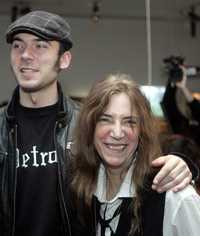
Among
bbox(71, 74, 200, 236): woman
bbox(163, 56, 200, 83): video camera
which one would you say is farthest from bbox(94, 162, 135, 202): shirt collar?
bbox(163, 56, 200, 83): video camera

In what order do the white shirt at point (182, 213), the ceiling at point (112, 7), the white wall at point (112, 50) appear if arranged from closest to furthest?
the white shirt at point (182, 213), the ceiling at point (112, 7), the white wall at point (112, 50)

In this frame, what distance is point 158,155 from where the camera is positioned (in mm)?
1392

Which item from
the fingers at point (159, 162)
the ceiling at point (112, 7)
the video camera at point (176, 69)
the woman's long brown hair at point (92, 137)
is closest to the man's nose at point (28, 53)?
the woman's long brown hair at point (92, 137)

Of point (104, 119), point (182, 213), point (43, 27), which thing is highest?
point (43, 27)

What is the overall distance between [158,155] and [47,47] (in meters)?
0.49

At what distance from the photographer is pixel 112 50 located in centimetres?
495

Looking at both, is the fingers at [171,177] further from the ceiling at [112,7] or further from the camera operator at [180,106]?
the ceiling at [112,7]

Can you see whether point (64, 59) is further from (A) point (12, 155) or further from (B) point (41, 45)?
(A) point (12, 155)

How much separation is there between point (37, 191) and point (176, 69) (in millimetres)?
3347

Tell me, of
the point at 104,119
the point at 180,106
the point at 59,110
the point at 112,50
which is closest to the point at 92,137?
the point at 104,119

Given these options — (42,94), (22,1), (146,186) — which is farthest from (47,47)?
(22,1)

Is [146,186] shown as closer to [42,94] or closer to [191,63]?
[42,94]

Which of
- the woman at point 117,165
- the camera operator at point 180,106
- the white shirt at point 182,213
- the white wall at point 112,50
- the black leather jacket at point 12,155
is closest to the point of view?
the white shirt at point 182,213

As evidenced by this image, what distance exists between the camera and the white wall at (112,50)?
4.87m
